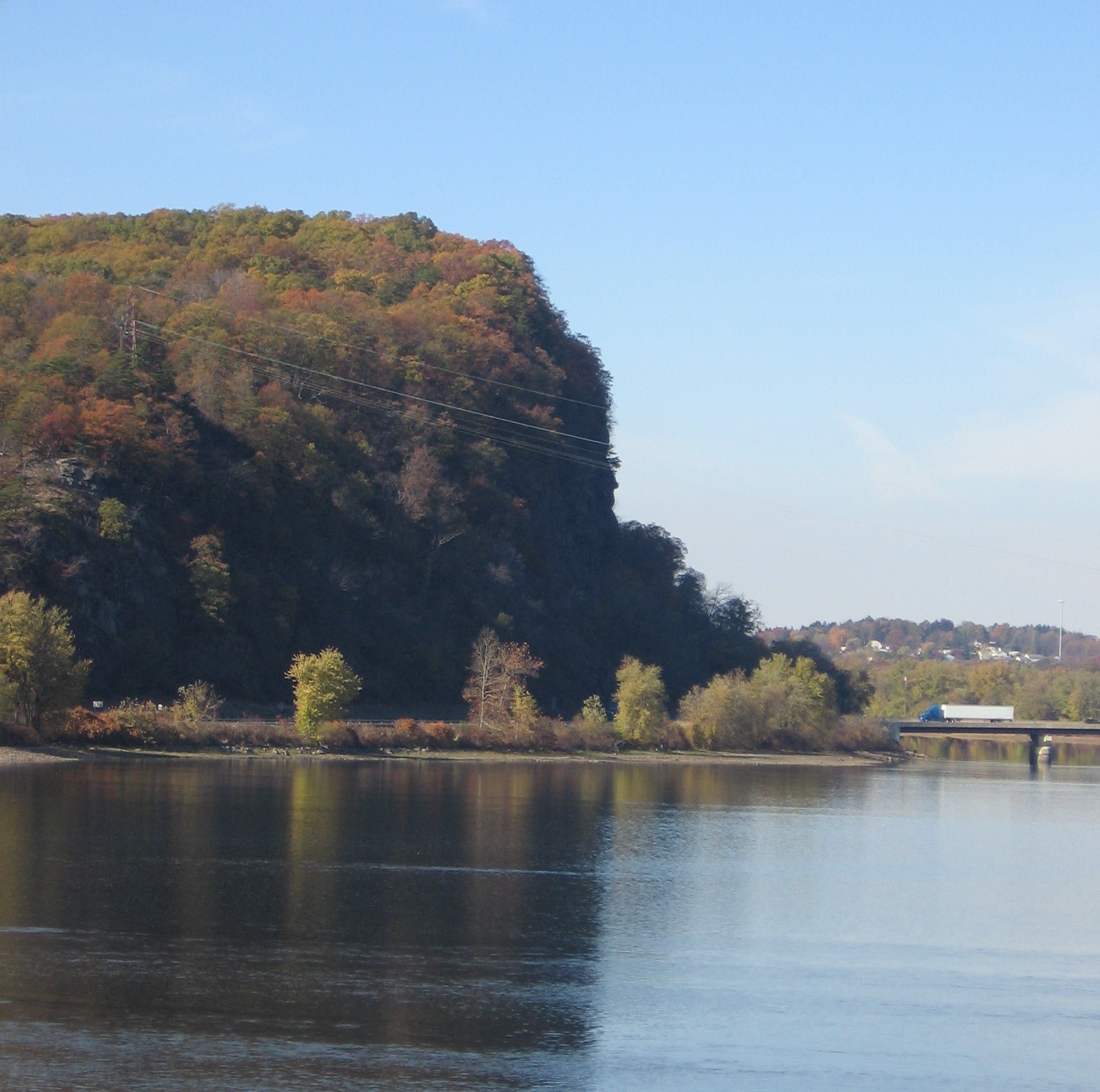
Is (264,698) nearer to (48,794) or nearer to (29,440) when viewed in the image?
(29,440)

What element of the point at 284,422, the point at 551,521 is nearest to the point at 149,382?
the point at 284,422

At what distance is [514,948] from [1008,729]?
13672 centimetres

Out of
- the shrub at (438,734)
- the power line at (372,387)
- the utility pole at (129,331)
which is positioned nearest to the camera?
the shrub at (438,734)

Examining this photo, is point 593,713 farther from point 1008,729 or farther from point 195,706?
point 1008,729

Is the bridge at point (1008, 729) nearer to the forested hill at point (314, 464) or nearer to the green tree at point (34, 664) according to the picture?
the forested hill at point (314, 464)

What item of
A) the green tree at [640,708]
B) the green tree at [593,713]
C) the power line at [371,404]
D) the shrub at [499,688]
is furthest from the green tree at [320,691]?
the power line at [371,404]

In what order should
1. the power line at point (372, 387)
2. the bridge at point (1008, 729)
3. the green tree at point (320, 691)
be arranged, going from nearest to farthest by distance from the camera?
1. the green tree at point (320, 691)
2. the power line at point (372, 387)
3. the bridge at point (1008, 729)

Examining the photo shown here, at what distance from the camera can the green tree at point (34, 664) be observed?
7631 centimetres

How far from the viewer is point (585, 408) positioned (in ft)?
541

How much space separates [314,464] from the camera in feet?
396

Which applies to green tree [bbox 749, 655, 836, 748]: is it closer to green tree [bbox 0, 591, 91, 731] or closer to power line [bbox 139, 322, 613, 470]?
power line [bbox 139, 322, 613, 470]

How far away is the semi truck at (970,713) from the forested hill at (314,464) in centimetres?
3812

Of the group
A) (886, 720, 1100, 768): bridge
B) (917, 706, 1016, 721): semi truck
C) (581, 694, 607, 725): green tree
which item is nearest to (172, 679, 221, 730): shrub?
(581, 694, 607, 725): green tree

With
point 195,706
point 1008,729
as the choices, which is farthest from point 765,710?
point 195,706
